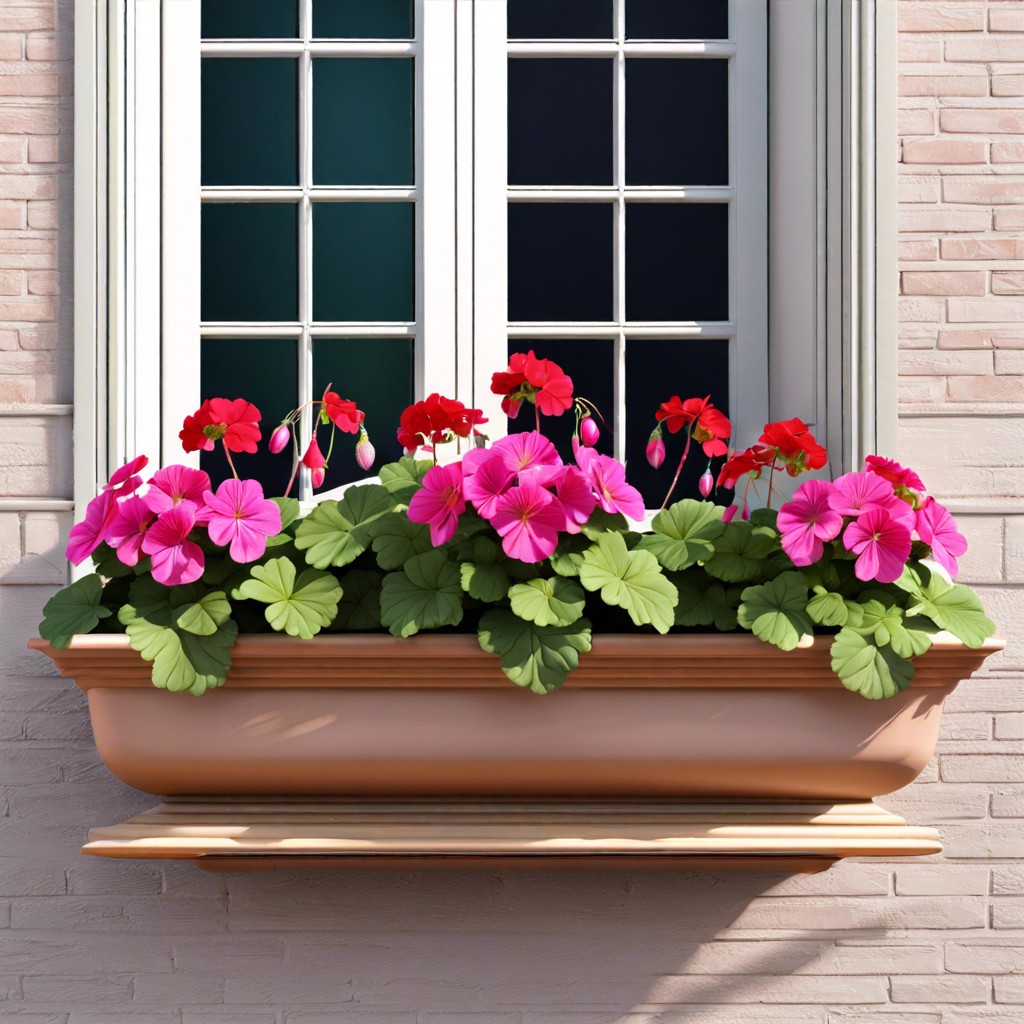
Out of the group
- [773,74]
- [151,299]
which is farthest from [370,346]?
[773,74]

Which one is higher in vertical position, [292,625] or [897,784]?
[292,625]

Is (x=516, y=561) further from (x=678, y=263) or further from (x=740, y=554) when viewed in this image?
(x=678, y=263)

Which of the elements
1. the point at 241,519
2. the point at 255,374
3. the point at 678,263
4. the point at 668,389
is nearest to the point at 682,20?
the point at 678,263

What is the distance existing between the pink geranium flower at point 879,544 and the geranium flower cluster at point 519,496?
1.07 ft

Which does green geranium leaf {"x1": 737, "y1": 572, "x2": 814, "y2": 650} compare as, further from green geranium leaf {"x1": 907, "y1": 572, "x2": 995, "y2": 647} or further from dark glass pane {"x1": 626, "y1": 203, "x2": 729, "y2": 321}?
dark glass pane {"x1": 626, "y1": 203, "x2": 729, "y2": 321}

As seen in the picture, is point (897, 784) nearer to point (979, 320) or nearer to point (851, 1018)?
point (851, 1018)

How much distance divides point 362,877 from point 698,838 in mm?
652

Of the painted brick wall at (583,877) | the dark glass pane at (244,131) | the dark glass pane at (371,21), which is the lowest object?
the painted brick wall at (583,877)

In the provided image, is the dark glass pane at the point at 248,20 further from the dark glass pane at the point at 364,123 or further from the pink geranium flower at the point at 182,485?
the pink geranium flower at the point at 182,485

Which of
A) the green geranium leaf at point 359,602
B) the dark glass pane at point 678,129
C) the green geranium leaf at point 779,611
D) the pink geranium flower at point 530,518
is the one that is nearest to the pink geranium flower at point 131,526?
the green geranium leaf at point 359,602

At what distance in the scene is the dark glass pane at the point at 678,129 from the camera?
213 cm

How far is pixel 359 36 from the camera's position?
2121 millimetres

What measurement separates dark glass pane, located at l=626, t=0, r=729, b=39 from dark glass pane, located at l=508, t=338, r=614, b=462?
0.64 metres

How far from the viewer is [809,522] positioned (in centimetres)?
160
